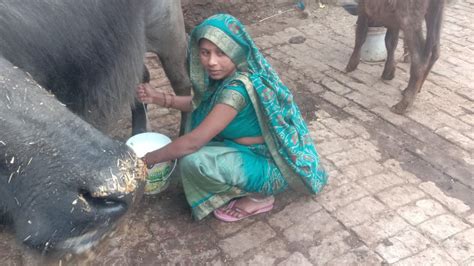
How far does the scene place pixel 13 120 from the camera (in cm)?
137

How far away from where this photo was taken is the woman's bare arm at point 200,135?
237cm

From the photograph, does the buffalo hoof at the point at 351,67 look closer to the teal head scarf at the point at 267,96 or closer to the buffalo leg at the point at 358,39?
the buffalo leg at the point at 358,39

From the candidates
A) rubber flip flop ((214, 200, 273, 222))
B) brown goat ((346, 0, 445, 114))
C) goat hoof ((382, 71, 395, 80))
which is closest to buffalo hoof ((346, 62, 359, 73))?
goat hoof ((382, 71, 395, 80))

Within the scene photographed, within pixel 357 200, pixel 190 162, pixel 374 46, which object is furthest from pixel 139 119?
pixel 374 46

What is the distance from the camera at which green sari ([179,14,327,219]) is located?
7.80 ft

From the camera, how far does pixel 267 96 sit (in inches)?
95.0

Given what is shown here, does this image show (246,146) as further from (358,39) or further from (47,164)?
(358,39)

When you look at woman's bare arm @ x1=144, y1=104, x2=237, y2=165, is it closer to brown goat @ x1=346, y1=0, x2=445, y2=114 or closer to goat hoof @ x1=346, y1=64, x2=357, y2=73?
brown goat @ x1=346, y1=0, x2=445, y2=114

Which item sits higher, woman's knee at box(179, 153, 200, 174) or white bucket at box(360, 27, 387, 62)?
woman's knee at box(179, 153, 200, 174)

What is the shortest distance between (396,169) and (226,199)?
3.86 feet

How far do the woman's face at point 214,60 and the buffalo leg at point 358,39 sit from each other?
2.15 m

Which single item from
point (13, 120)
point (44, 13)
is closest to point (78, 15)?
point (44, 13)

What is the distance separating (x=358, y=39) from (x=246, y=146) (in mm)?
2082

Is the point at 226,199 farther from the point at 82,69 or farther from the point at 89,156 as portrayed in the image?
the point at 89,156
